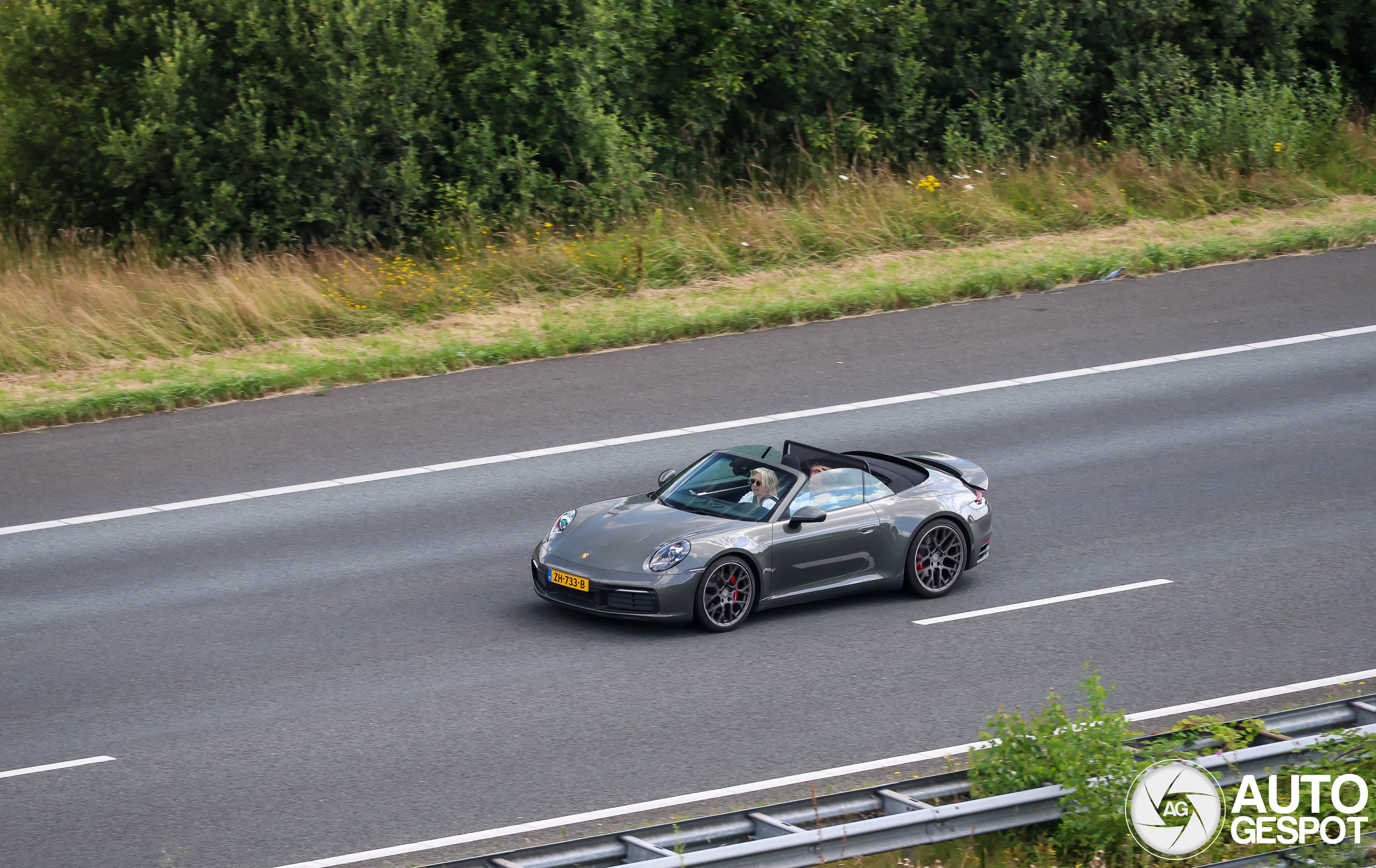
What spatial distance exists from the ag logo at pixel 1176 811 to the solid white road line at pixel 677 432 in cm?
796

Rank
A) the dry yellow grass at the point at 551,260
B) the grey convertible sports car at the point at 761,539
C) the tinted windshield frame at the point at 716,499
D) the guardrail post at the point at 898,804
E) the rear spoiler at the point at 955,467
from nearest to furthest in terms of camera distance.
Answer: the guardrail post at the point at 898,804, the grey convertible sports car at the point at 761,539, the tinted windshield frame at the point at 716,499, the rear spoiler at the point at 955,467, the dry yellow grass at the point at 551,260

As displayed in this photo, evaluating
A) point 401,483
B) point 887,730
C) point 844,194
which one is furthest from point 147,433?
point 844,194

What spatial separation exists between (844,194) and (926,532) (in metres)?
11.3

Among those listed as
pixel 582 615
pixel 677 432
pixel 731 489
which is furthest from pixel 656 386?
pixel 582 615

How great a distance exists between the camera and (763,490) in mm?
11180

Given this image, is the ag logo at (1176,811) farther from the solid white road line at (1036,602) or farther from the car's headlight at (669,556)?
the car's headlight at (669,556)

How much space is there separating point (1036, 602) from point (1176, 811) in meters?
3.90

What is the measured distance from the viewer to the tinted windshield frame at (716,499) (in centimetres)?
1102

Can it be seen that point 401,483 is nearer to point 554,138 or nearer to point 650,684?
point 650,684

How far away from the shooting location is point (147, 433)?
15.3 metres

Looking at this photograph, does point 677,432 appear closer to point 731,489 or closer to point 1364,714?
point 731,489

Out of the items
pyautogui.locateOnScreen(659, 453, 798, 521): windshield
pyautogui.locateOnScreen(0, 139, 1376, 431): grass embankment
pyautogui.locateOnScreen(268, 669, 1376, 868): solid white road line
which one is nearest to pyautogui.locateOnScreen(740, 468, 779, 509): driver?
pyautogui.locateOnScreen(659, 453, 798, 521): windshield

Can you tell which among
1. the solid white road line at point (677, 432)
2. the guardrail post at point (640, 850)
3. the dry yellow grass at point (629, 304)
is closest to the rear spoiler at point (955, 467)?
the solid white road line at point (677, 432)

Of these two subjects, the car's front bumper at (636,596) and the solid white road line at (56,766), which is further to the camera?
the car's front bumper at (636,596)
